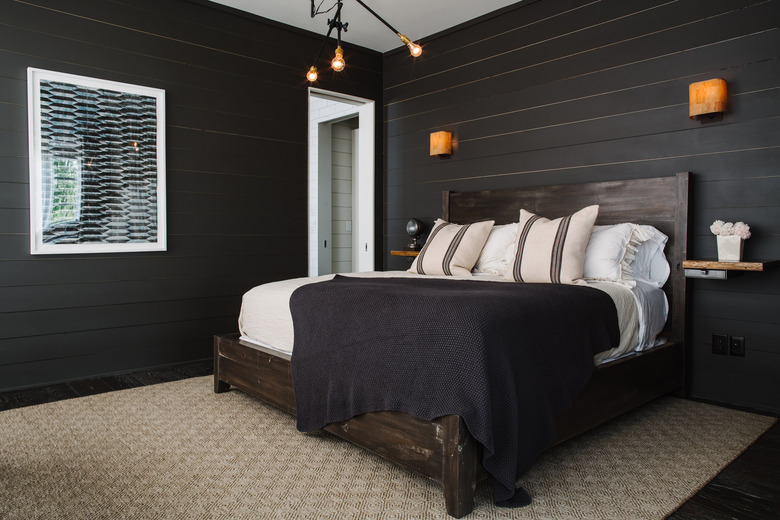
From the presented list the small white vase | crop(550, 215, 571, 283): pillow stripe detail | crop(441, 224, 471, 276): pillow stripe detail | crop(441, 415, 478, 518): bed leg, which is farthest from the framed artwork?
the small white vase

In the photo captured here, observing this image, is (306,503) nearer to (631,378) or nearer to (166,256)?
(631,378)

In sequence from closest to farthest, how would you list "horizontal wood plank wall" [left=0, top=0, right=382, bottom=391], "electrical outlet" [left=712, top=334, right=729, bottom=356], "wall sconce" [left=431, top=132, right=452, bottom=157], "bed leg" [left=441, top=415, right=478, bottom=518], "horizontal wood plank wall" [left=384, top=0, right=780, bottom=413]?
"bed leg" [left=441, top=415, right=478, bottom=518], "horizontal wood plank wall" [left=384, top=0, right=780, bottom=413], "electrical outlet" [left=712, top=334, right=729, bottom=356], "horizontal wood plank wall" [left=0, top=0, right=382, bottom=391], "wall sconce" [left=431, top=132, right=452, bottom=157]

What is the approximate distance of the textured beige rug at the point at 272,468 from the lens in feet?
6.00

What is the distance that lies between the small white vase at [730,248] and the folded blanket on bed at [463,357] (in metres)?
0.76

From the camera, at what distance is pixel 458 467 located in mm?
1735

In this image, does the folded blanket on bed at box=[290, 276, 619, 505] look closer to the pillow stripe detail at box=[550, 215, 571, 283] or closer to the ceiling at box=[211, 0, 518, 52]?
the pillow stripe detail at box=[550, 215, 571, 283]

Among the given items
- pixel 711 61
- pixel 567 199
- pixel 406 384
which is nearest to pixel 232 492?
pixel 406 384

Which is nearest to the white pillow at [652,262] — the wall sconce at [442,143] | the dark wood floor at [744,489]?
the dark wood floor at [744,489]

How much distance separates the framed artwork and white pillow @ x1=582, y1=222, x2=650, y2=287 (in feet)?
9.40

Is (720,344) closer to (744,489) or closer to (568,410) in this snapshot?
(744,489)

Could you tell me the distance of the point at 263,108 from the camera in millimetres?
4320

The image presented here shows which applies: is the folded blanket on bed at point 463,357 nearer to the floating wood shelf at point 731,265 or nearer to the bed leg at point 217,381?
the floating wood shelf at point 731,265

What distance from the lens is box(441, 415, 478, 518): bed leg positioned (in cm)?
173

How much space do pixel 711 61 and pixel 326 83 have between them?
2940mm
